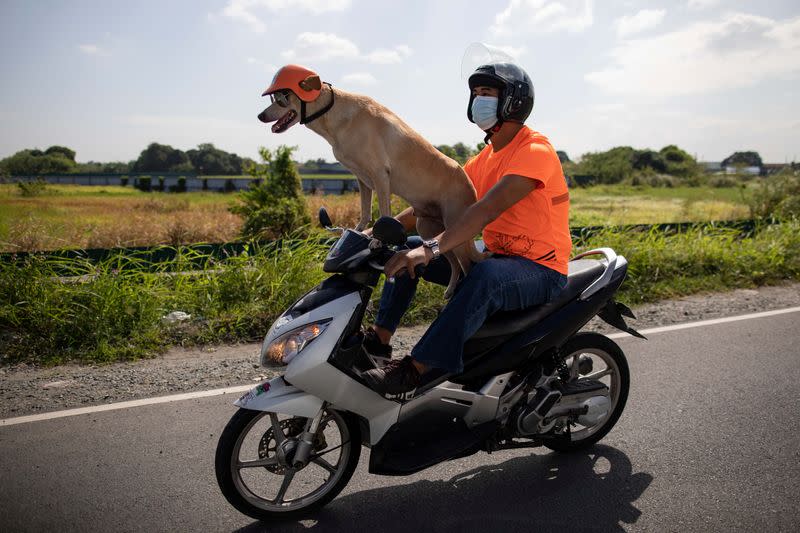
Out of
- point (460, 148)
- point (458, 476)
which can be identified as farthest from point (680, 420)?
point (460, 148)

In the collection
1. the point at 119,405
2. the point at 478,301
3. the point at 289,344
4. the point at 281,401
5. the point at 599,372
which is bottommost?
the point at 119,405

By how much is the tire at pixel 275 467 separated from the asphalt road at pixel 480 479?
83 mm

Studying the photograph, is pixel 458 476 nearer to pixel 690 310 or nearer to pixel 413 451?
pixel 413 451

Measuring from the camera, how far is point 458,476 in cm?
316

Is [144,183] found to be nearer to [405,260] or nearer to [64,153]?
[64,153]

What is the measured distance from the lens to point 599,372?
11.3 feet

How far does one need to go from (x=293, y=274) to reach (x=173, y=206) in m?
9.48

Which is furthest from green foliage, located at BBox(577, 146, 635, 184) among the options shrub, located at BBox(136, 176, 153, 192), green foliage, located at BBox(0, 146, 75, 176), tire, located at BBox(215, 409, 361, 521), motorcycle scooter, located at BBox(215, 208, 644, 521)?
tire, located at BBox(215, 409, 361, 521)

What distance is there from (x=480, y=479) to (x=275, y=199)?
7393 millimetres

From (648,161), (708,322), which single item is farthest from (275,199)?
(648,161)

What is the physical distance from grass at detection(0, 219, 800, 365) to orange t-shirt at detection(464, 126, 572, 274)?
9.43ft

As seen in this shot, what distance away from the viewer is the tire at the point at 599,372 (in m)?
3.30

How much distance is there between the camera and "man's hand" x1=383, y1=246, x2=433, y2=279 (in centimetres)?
257

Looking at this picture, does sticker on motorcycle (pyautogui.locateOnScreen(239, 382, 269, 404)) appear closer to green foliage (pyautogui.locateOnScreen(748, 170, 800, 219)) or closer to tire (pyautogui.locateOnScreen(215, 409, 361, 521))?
tire (pyautogui.locateOnScreen(215, 409, 361, 521))
